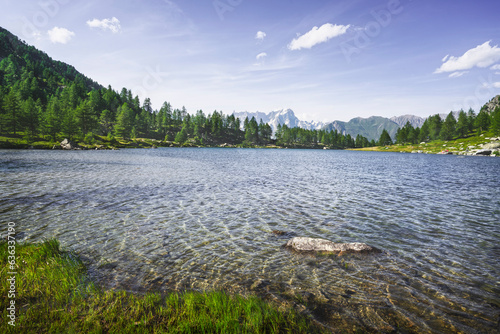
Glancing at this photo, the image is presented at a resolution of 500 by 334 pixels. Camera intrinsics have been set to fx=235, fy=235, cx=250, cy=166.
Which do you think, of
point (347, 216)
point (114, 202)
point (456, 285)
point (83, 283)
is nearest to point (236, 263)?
point (83, 283)

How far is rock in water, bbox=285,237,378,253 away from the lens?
A: 37.9ft

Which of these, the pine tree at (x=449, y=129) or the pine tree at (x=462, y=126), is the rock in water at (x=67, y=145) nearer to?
the pine tree at (x=449, y=129)

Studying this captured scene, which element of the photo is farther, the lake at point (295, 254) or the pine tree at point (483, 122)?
the pine tree at point (483, 122)

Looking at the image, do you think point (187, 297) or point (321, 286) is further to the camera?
point (321, 286)

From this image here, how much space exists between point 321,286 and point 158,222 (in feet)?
35.1

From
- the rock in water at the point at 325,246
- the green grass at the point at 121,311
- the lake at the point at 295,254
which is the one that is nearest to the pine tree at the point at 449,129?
the lake at the point at 295,254

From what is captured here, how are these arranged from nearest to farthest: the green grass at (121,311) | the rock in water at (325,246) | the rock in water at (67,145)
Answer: the green grass at (121,311)
the rock in water at (325,246)
the rock in water at (67,145)

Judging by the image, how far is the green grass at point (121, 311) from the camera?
5715 mm

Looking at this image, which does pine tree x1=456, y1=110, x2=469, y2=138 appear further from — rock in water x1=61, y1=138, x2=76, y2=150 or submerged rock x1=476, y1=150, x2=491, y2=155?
rock in water x1=61, y1=138, x2=76, y2=150

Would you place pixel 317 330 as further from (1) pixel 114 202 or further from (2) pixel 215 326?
(1) pixel 114 202

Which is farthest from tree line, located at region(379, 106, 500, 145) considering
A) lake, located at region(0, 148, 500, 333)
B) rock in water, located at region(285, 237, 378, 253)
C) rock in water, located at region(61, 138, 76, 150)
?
rock in water, located at region(61, 138, 76, 150)

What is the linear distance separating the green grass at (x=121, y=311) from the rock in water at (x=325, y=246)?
4841 mm

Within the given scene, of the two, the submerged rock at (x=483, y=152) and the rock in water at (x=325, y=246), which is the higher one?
the submerged rock at (x=483, y=152)

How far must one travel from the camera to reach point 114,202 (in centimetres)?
1933
